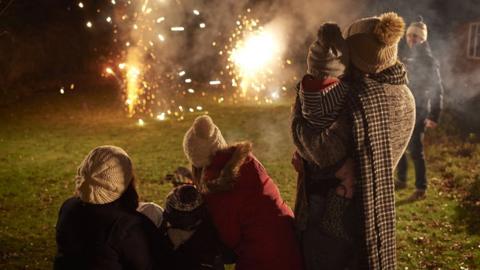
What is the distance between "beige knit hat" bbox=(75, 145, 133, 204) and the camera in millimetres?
3170

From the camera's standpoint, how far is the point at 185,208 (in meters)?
3.23

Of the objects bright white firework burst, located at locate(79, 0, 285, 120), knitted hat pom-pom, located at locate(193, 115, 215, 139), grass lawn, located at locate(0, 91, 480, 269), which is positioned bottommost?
grass lawn, located at locate(0, 91, 480, 269)

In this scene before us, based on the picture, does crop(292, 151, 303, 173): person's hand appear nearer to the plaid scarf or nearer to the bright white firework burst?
the plaid scarf

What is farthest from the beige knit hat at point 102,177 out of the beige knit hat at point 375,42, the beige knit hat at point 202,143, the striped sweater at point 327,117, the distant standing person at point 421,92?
the distant standing person at point 421,92

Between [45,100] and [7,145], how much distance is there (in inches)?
249

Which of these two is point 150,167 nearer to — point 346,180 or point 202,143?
point 202,143

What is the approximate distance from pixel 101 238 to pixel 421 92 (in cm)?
659

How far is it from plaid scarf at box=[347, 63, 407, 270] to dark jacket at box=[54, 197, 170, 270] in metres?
1.38

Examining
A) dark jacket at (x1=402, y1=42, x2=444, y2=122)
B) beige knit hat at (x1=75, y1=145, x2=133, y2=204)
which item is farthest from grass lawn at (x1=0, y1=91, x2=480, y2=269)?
beige knit hat at (x1=75, y1=145, x2=133, y2=204)

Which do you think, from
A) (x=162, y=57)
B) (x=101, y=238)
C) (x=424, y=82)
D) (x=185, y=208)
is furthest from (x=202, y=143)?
(x=162, y=57)

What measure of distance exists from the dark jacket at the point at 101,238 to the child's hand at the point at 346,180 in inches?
49.2

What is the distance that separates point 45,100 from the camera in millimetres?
18359

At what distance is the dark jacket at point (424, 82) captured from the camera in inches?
322

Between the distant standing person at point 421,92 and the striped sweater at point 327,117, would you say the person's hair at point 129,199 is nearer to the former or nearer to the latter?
the striped sweater at point 327,117
